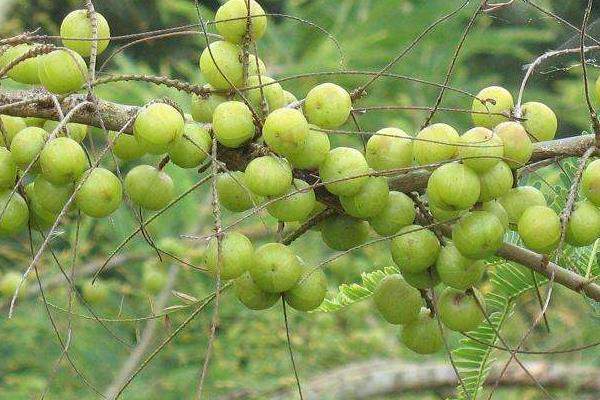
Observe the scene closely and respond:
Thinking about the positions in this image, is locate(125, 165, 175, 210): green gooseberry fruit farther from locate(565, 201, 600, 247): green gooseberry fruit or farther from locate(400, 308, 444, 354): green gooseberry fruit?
locate(565, 201, 600, 247): green gooseberry fruit

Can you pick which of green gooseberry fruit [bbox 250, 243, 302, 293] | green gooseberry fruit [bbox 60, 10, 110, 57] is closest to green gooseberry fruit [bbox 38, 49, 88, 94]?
green gooseberry fruit [bbox 60, 10, 110, 57]

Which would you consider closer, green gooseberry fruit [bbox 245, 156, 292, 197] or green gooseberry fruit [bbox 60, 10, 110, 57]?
green gooseberry fruit [bbox 245, 156, 292, 197]

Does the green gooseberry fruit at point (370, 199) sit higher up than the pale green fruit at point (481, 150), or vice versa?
the pale green fruit at point (481, 150)

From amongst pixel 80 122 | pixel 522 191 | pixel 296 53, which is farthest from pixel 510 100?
pixel 296 53

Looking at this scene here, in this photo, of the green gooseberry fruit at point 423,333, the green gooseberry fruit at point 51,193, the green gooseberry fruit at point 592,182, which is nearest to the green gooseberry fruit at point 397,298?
the green gooseberry fruit at point 423,333

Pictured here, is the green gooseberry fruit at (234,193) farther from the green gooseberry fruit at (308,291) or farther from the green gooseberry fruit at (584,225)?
the green gooseberry fruit at (584,225)

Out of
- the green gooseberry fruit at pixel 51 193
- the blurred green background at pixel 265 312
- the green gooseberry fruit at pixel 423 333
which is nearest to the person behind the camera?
the green gooseberry fruit at pixel 51 193

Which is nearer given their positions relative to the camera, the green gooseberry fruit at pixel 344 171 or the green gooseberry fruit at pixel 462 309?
the green gooseberry fruit at pixel 344 171
